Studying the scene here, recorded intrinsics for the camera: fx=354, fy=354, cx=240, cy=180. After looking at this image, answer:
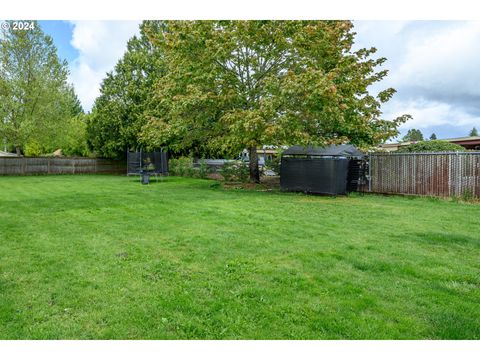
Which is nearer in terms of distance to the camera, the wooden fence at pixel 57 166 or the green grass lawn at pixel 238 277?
the green grass lawn at pixel 238 277

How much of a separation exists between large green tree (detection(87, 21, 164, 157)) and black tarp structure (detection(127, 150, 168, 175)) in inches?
133

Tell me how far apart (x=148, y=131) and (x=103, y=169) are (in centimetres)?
1323

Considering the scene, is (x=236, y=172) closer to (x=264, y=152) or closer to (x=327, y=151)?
(x=327, y=151)

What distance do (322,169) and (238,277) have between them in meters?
7.35

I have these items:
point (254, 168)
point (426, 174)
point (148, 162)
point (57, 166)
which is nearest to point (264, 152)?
point (148, 162)

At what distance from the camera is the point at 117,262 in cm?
369

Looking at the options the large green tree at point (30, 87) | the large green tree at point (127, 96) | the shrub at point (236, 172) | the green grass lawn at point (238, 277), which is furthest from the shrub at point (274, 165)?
the large green tree at point (30, 87)

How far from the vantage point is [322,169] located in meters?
10.1

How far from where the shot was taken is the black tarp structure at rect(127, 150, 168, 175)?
650 inches

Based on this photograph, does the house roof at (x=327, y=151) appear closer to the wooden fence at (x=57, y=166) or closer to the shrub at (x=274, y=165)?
the shrub at (x=274, y=165)

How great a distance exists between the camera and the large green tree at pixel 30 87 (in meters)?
20.8

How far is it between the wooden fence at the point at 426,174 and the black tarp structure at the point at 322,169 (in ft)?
2.06
